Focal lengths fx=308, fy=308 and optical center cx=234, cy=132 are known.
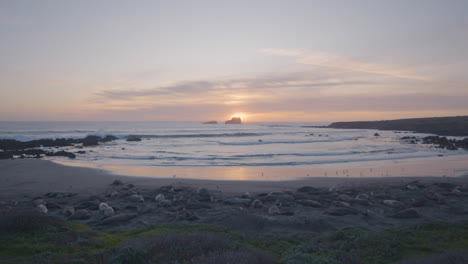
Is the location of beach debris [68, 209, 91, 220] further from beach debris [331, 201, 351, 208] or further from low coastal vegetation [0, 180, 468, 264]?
beach debris [331, 201, 351, 208]

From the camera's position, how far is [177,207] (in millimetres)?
10516

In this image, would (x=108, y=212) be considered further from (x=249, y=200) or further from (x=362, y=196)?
(x=362, y=196)

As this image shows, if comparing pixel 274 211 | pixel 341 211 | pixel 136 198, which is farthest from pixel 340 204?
pixel 136 198

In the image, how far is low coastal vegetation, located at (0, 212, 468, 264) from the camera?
481cm

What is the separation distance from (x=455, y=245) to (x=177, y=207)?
25.4 feet

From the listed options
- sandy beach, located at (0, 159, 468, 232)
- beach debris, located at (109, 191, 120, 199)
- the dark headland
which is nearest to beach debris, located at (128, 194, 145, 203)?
sandy beach, located at (0, 159, 468, 232)

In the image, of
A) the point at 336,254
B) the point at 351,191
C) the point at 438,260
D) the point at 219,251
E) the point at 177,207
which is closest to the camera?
the point at 438,260

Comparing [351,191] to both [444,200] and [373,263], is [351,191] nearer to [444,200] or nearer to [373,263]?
[444,200]

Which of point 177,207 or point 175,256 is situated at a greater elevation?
point 175,256

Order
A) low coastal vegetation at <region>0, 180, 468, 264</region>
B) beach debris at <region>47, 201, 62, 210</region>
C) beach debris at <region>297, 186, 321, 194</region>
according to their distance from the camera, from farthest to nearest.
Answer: beach debris at <region>297, 186, 321, 194</region>, beach debris at <region>47, 201, 62, 210</region>, low coastal vegetation at <region>0, 180, 468, 264</region>

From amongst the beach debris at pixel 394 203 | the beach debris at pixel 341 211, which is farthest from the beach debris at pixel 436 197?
the beach debris at pixel 341 211

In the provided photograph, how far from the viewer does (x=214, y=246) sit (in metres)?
5.18

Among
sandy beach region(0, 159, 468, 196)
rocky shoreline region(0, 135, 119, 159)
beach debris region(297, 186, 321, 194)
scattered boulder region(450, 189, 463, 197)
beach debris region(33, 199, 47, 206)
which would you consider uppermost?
rocky shoreline region(0, 135, 119, 159)

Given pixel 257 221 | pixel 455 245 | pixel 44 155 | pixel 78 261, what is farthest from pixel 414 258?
pixel 44 155
